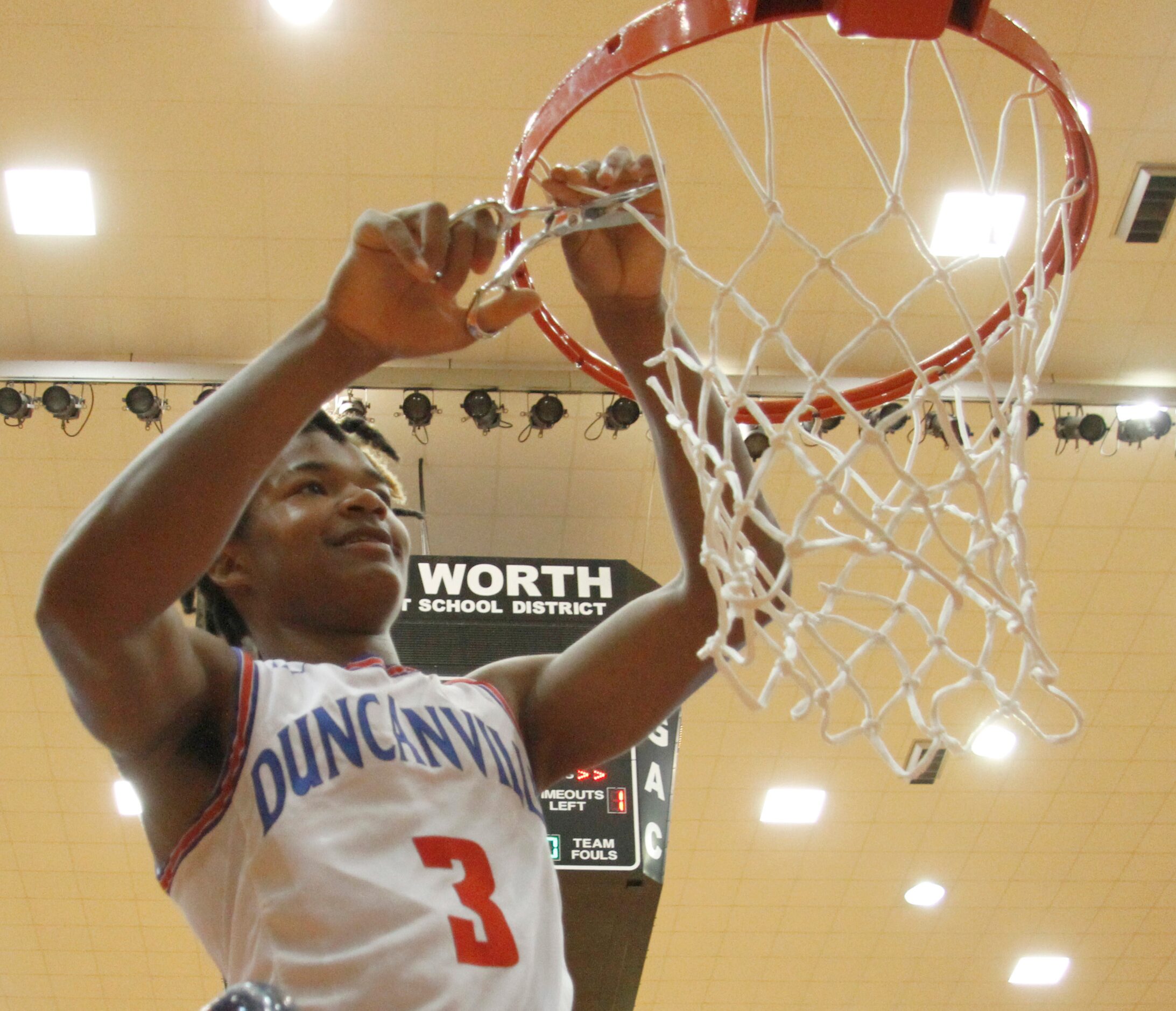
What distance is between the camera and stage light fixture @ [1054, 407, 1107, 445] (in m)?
4.87

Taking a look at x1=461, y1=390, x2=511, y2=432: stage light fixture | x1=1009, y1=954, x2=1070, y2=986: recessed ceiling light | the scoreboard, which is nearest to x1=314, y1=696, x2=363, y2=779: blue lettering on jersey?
the scoreboard

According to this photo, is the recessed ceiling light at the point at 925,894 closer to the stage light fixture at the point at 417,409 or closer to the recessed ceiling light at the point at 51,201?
the stage light fixture at the point at 417,409

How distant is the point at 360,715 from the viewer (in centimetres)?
129

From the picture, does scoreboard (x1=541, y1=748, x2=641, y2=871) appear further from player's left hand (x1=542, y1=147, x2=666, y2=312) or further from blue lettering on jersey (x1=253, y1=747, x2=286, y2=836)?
blue lettering on jersey (x1=253, y1=747, x2=286, y2=836)

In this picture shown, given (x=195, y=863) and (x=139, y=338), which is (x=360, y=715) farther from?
(x=139, y=338)

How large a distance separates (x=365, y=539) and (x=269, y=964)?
21.1 inches

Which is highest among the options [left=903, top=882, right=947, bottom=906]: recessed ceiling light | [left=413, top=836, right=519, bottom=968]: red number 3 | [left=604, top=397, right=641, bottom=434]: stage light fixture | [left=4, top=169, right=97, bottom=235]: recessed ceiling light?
[left=4, top=169, right=97, bottom=235]: recessed ceiling light

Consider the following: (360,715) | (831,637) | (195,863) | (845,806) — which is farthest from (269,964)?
(845,806)

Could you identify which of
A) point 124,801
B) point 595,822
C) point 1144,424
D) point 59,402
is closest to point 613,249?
point 595,822

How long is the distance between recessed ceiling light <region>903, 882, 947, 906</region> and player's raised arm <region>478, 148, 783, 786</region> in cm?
610

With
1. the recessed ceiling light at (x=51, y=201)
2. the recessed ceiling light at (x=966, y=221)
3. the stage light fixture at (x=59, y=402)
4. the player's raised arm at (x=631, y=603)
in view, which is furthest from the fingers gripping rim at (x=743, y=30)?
the stage light fixture at (x=59, y=402)

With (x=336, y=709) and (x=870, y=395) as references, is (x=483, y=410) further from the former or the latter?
(x=336, y=709)

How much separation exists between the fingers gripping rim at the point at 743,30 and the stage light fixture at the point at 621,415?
2.48 meters

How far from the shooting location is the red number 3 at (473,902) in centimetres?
113
